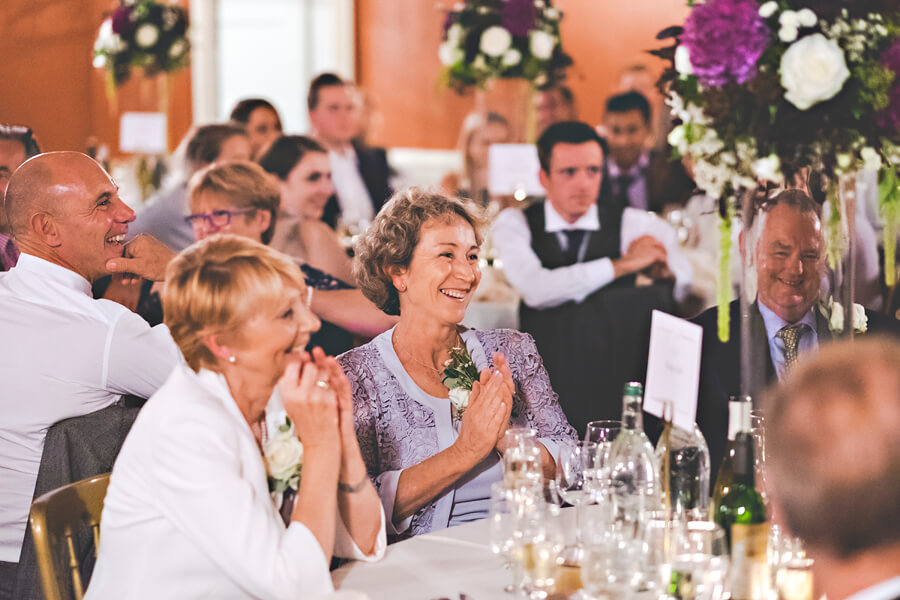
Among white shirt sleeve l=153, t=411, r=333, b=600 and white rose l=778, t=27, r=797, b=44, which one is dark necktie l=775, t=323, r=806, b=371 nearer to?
white rose l=778, t=27, r=797, b=44

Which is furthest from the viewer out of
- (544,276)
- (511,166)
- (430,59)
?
(430,59)

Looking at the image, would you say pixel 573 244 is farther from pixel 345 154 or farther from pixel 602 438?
pixel 602 438

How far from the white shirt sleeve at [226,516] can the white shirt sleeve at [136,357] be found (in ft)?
2.59

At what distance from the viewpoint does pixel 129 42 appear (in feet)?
18.8

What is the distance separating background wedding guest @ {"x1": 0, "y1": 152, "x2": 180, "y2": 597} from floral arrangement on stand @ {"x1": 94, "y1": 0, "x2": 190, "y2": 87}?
3.18m

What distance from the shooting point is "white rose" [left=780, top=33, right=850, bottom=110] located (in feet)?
5.78

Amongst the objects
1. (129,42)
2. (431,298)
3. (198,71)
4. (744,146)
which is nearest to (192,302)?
(431,298)

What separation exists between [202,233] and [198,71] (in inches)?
241

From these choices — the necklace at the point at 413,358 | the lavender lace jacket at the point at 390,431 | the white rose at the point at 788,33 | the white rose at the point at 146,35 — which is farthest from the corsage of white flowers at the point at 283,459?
the white rose at the point at 146,35

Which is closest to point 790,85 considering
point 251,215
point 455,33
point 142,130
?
point 251,215

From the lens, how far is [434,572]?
174 centimetres

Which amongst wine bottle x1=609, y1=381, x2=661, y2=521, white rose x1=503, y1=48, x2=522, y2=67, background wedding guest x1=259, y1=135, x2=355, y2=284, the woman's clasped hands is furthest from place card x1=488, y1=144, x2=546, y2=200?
wine bottle x1=609, y1=381, x2=661, y2=521

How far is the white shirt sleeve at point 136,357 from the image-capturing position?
7.55ft

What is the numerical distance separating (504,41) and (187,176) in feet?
6.98
